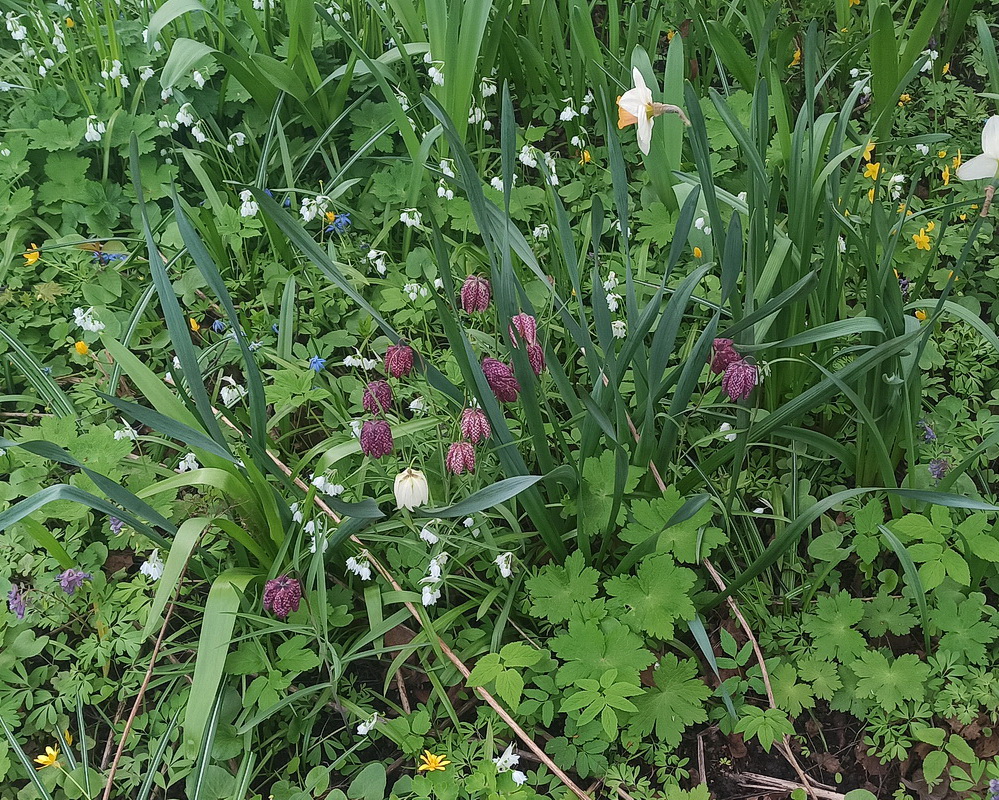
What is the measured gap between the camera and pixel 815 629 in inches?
65.1

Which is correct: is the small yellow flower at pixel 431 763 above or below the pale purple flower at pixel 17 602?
below

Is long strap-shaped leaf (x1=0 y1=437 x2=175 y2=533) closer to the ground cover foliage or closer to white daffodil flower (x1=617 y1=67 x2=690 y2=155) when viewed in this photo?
the ground cover foliage

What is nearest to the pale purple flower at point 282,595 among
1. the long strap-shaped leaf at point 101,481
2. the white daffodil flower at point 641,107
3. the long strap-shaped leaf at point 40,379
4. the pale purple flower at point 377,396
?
the long strap-shaped leaf at point 101,481

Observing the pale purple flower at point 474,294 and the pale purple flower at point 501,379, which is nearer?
the pale purple flower at point 501,379

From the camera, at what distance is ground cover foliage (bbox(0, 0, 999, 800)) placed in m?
1.53

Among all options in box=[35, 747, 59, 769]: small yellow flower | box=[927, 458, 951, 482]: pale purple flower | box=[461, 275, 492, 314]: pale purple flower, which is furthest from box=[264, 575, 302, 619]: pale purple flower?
box=[927, 458, 951, 482]: pale purple flower

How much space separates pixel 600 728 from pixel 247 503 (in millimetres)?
817

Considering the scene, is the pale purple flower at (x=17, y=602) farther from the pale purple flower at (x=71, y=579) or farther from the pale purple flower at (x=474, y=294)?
the pale purple flower at (x=474, y=294)

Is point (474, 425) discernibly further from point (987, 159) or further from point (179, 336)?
point (987, 159)

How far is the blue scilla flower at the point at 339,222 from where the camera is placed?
2299 millimetres

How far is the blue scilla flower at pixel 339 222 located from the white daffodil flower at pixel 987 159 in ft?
4.97

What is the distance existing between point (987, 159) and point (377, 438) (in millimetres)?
1129

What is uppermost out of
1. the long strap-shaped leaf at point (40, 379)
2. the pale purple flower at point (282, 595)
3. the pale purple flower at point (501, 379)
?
the pale purple flower at point (501, 379)

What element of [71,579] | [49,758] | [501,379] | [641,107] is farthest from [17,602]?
[641,107]
